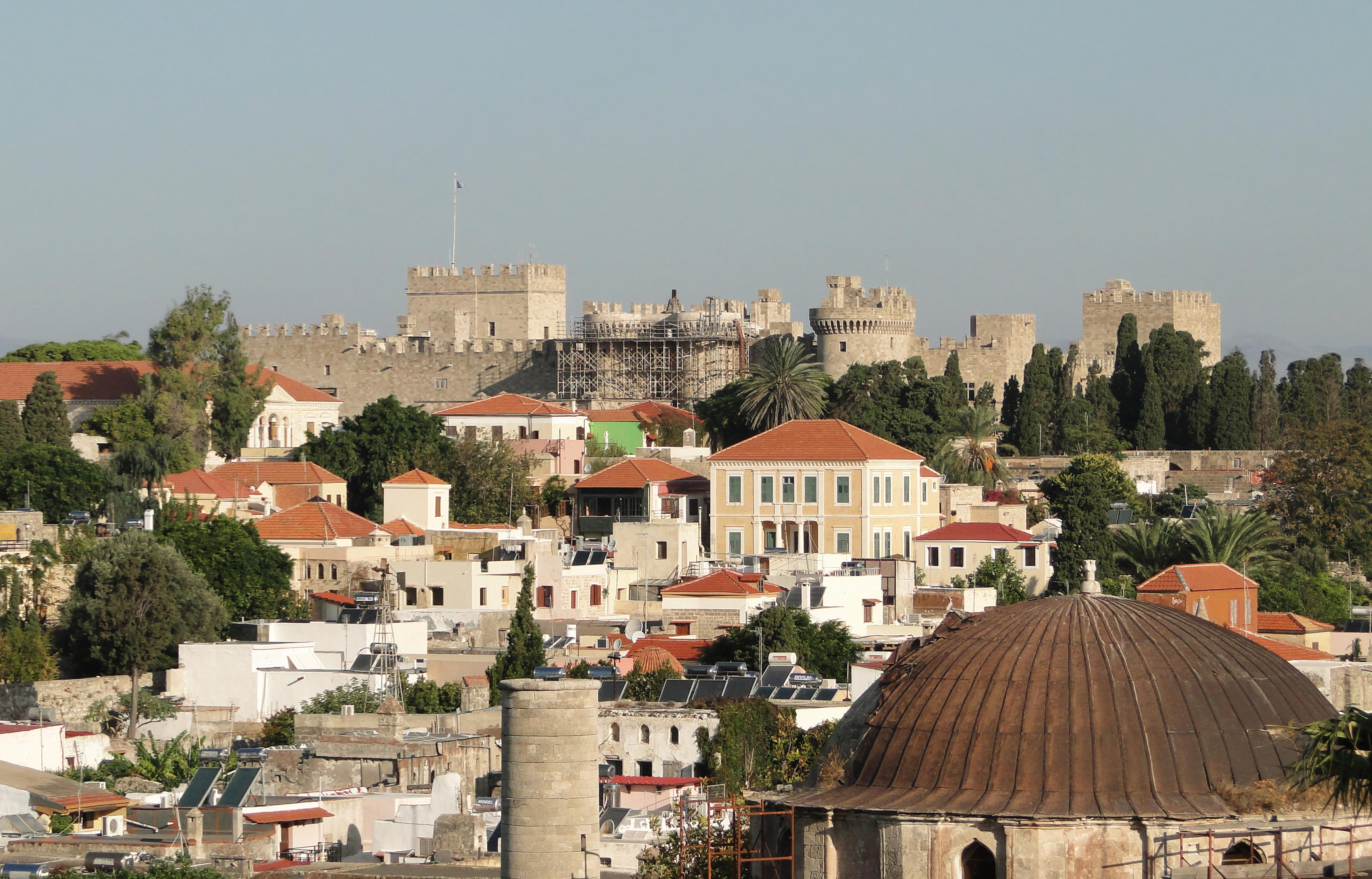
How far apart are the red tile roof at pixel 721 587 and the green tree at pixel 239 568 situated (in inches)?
257

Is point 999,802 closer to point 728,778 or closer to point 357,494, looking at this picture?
point 728,778

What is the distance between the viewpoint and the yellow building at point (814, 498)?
5034 cm

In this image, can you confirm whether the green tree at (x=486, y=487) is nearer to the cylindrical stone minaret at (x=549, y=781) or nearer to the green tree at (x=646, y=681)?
the green tree at (x=646, y=681)

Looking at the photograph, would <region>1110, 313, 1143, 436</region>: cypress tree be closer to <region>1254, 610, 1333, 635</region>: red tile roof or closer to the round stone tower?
the round stone tower

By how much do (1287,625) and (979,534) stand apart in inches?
338

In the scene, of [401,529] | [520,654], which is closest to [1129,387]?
[401,529]

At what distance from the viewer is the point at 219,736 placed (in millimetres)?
34062

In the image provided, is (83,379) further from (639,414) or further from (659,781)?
(659,781)

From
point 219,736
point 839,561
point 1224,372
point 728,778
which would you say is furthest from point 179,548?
point 1224,372

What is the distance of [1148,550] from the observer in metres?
49.3

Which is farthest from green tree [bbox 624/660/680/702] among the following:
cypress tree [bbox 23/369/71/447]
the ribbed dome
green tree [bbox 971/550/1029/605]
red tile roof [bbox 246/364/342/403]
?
red tile roof [bbox 246/364/342/403]

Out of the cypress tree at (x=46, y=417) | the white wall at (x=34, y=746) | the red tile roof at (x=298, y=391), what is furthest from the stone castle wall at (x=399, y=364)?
the white wall at (x=34, y=746)

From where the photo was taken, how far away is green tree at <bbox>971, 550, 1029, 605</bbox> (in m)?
47.3

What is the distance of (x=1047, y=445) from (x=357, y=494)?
2008 cm
